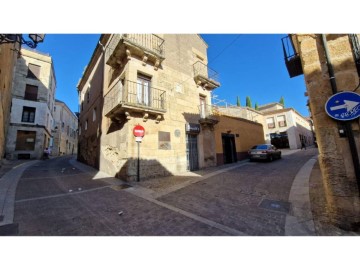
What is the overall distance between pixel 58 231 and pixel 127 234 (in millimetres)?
1283

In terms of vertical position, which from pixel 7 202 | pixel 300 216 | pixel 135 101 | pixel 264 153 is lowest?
pixel 300 216

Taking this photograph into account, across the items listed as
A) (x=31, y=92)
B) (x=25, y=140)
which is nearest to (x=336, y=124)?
(x=25, y=140)

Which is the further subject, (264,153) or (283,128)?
(283,128)

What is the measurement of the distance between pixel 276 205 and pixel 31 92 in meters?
26.5

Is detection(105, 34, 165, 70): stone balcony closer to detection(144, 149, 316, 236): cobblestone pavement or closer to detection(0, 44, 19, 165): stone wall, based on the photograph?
detection(0, 44, 19, 165): stone wall

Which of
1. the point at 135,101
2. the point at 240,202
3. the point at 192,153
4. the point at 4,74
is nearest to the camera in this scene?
the point at 240,202

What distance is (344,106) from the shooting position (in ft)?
10.4

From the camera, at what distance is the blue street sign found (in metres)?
3.04

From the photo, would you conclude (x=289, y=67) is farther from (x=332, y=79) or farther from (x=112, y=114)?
(x=112, y=114)

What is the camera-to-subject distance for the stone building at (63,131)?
26.4 metres

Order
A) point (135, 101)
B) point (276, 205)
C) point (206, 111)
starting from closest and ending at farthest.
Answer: point (276, 205) → point (135, 101) → point (206, 111)

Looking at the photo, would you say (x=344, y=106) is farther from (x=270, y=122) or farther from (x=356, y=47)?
(x=270, y=122)

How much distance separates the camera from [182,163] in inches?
371

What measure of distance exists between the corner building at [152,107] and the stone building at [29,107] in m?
10.6
